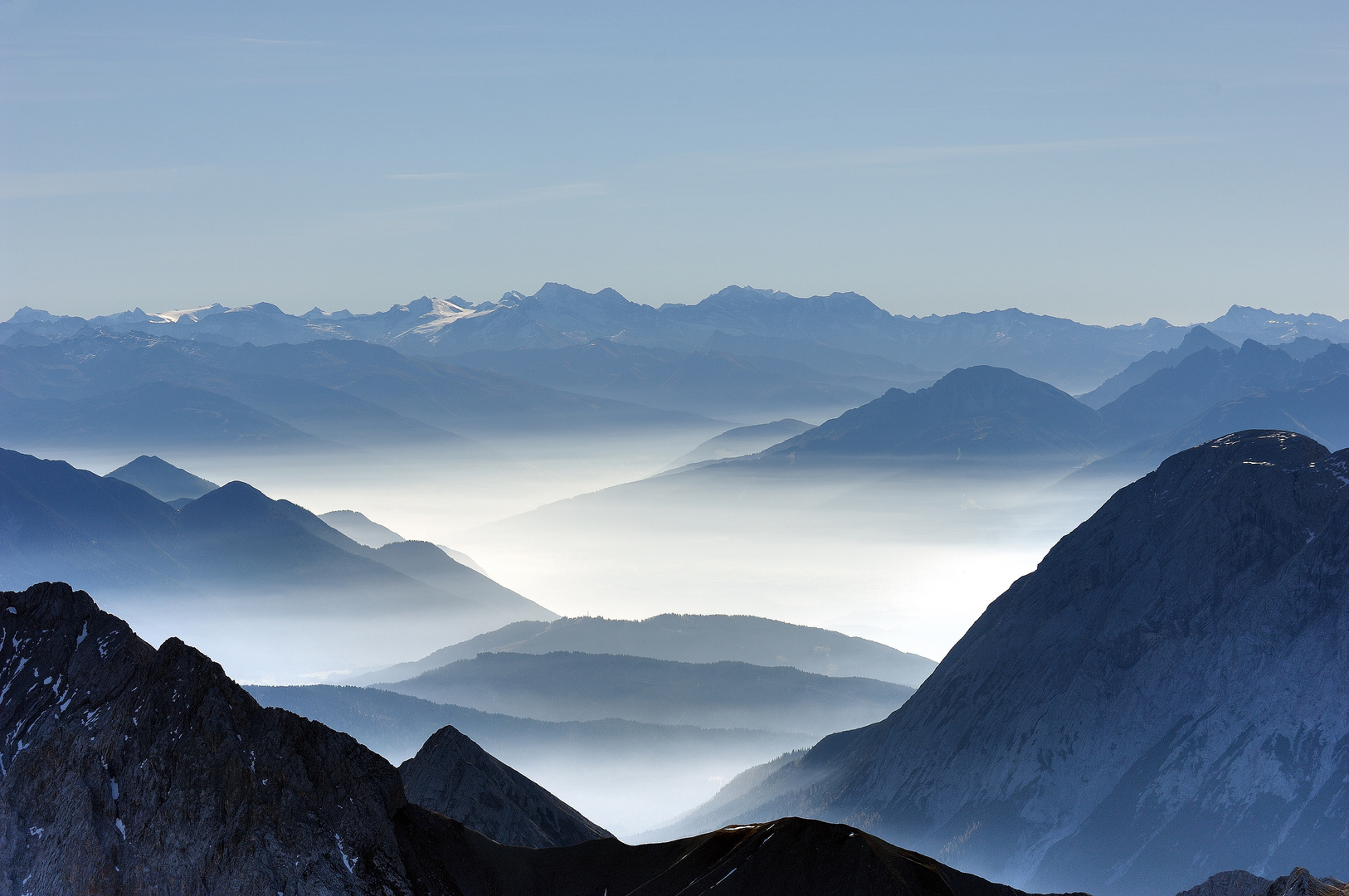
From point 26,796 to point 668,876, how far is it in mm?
60194

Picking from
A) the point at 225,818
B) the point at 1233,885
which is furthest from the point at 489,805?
the point at 1233,885

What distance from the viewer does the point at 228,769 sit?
114188mm

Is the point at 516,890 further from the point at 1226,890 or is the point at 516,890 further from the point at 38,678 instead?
→ the point at 1226,890

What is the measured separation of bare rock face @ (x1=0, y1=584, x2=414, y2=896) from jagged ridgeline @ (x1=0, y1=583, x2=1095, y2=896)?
0.14 meters

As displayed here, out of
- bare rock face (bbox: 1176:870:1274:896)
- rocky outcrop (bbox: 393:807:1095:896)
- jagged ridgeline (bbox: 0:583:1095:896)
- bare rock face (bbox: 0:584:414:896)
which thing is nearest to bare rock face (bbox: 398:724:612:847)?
rocky outcrop (bbox: 393:807:1095:896)

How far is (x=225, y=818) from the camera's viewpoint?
112 metres

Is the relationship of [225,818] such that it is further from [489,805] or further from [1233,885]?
[1233,885]

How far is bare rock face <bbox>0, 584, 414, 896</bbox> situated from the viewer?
109 metres

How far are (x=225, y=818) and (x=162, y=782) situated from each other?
6635mm

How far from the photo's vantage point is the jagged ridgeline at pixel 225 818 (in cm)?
10944

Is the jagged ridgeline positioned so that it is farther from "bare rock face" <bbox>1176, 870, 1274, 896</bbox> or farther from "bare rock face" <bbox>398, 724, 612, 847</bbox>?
"bare rock face" <bbox>398, 724, 612, 847</bbox>

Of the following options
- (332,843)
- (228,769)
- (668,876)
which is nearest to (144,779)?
(228,769)

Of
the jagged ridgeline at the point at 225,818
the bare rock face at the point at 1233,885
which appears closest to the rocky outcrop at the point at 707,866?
the jagged ridgeline at the point at 225,818

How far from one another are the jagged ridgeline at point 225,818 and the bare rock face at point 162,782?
0.47 feet
